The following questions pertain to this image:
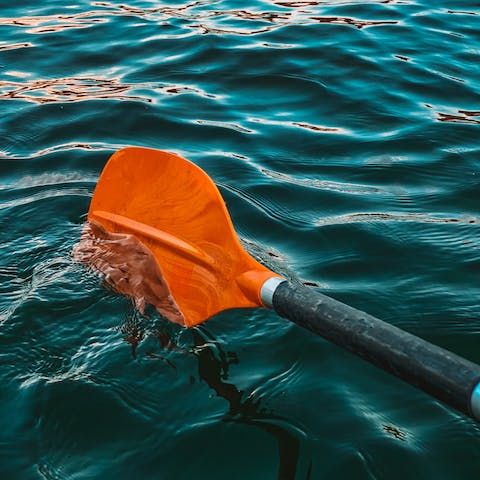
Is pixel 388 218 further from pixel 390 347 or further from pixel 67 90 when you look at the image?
pixel 67 90

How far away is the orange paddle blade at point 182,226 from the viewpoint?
2363mm

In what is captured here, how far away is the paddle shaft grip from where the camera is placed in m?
1.60

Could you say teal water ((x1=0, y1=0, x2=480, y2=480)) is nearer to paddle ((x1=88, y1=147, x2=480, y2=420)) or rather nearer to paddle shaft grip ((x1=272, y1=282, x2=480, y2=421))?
paddle ((x1=88, y1=147, x2=480, y2=420))

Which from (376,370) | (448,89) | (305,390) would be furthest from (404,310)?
(448,89)

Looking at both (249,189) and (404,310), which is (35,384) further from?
(249,189)

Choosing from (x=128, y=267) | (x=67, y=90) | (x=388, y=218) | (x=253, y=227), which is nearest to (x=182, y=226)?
(x=128, y=267)

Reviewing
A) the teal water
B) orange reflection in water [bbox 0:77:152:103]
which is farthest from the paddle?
orange reflection in water [bbox 0:77:152:103]

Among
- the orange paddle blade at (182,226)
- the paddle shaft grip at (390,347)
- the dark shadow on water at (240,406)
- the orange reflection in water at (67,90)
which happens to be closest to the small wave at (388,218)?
the orange paddle blade at (182,226)

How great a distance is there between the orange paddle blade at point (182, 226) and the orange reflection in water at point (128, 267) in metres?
0.03

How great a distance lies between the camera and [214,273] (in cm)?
243

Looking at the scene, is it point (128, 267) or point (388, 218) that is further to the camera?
point (388, 218)

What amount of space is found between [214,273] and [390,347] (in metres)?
0.81

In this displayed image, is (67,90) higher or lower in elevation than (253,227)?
higher

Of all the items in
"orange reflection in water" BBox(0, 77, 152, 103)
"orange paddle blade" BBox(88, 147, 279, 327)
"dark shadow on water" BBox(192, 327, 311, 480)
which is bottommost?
"dark shadow on water" BBox(192, 327, 311, 480)
